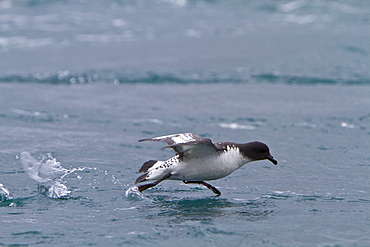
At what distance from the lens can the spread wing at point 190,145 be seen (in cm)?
602

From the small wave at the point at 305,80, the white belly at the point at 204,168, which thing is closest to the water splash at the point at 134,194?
the white belly at the point at 204,168

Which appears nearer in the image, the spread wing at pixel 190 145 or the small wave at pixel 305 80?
the spread wing at pixel 190 145

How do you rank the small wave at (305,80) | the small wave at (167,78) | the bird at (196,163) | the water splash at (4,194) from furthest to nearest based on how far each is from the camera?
the small wave at (167,78) < the small wave at (305,80) < the water splash at (4,194) < the bird at (196,163)

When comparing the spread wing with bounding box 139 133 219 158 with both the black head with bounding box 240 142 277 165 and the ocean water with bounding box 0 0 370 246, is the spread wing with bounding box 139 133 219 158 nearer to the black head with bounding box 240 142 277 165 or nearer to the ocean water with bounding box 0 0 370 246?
the black head with bounding box 240 142 277 165

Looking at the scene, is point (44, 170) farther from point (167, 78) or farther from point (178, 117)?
point (167, 78)

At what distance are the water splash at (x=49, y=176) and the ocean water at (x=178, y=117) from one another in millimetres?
15

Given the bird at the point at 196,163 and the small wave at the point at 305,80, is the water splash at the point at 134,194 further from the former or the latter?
the small wave at the point at 305,80

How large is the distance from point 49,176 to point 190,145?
174cm

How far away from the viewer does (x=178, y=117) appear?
1119cm

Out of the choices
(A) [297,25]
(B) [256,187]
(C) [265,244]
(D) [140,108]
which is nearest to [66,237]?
(C) [265,244]

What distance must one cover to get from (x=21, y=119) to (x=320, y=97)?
6.32 metres

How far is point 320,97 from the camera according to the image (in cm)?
1305

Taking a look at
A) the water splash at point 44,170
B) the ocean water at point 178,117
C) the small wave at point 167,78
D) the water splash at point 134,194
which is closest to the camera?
the ocean water at point 178,117

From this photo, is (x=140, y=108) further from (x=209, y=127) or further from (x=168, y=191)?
(x=168, y=191)
